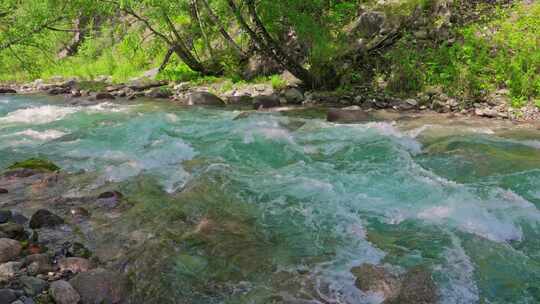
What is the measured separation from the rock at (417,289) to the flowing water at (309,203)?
95mm

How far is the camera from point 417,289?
4.68 meters

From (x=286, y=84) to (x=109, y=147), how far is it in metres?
7.29

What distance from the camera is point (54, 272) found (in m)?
4.99

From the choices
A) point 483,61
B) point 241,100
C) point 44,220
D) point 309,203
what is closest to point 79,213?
point 44,220

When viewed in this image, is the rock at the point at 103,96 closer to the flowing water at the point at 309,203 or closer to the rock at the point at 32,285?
the flowing water at the point at 309,203

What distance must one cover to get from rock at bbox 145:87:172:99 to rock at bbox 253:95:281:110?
446 centimetres

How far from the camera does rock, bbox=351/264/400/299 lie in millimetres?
4680

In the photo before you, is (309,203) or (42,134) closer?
(309,203)

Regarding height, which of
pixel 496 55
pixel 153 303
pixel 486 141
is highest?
pixel 496 55

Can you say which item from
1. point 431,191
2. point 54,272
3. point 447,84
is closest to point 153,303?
point 54,272

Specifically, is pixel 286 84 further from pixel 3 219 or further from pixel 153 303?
pixel 153 303

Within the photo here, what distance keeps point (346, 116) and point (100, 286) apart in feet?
26.9

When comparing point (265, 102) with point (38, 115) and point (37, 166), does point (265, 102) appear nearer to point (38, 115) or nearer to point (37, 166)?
point (38, 115)

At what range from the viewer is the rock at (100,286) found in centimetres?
457
